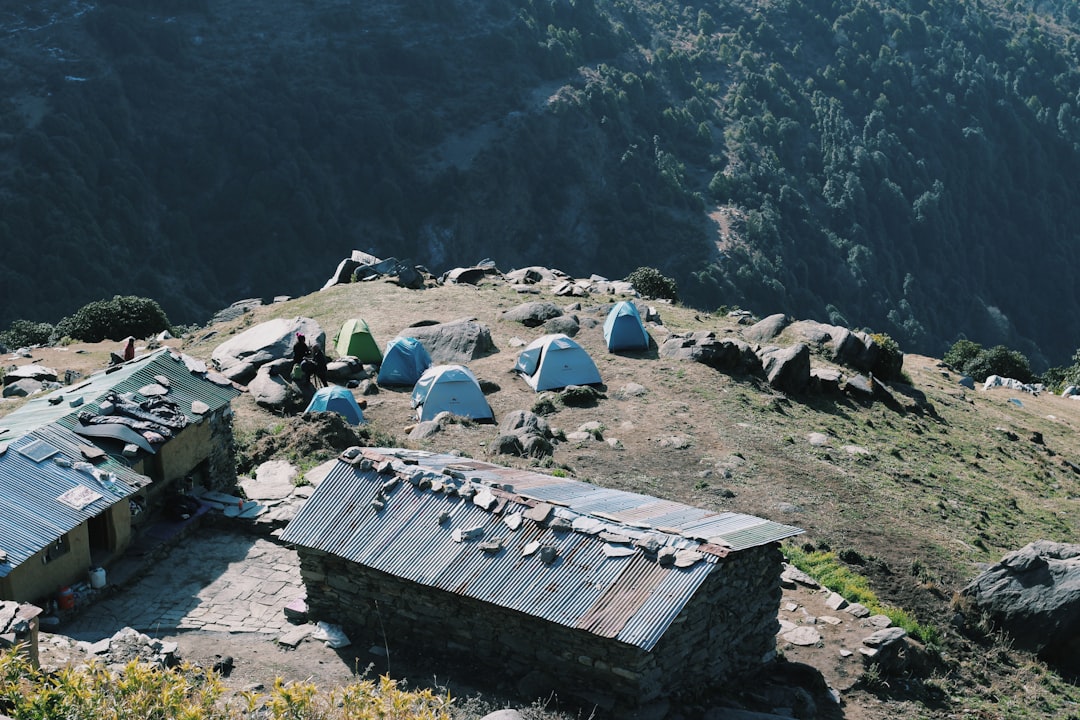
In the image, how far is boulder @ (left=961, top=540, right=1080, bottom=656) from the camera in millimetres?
14688

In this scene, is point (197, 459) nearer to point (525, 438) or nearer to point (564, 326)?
point (525, 438)

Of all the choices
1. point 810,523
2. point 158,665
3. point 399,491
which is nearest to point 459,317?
point 810,523

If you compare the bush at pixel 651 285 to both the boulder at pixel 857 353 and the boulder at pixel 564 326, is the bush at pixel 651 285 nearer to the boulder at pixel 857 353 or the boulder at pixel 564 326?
the boulder at pixel 564 326

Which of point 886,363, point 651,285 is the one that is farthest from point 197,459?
point 651,285

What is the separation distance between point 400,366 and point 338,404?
365 cm

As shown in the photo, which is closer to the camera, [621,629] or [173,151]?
[621,629]

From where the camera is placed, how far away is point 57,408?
15.5m

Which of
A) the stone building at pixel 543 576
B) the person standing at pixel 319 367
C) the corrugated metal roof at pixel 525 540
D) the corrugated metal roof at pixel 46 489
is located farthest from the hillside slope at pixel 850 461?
the corrugated metal roof at pixel 46 489

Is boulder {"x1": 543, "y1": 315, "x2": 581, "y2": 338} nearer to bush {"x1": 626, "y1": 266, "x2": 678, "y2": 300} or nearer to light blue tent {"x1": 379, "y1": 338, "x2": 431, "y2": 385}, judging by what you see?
light blue tent {"x1": 379, "y1": 338, "x2": 431, "y2": 385}

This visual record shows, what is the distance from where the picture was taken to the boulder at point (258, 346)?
84.2ft

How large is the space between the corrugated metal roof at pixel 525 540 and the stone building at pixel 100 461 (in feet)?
9.55

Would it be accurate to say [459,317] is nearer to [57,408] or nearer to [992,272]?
[57,408]

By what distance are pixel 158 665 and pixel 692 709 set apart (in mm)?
5552

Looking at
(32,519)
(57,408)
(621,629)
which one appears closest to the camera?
(621,629)
